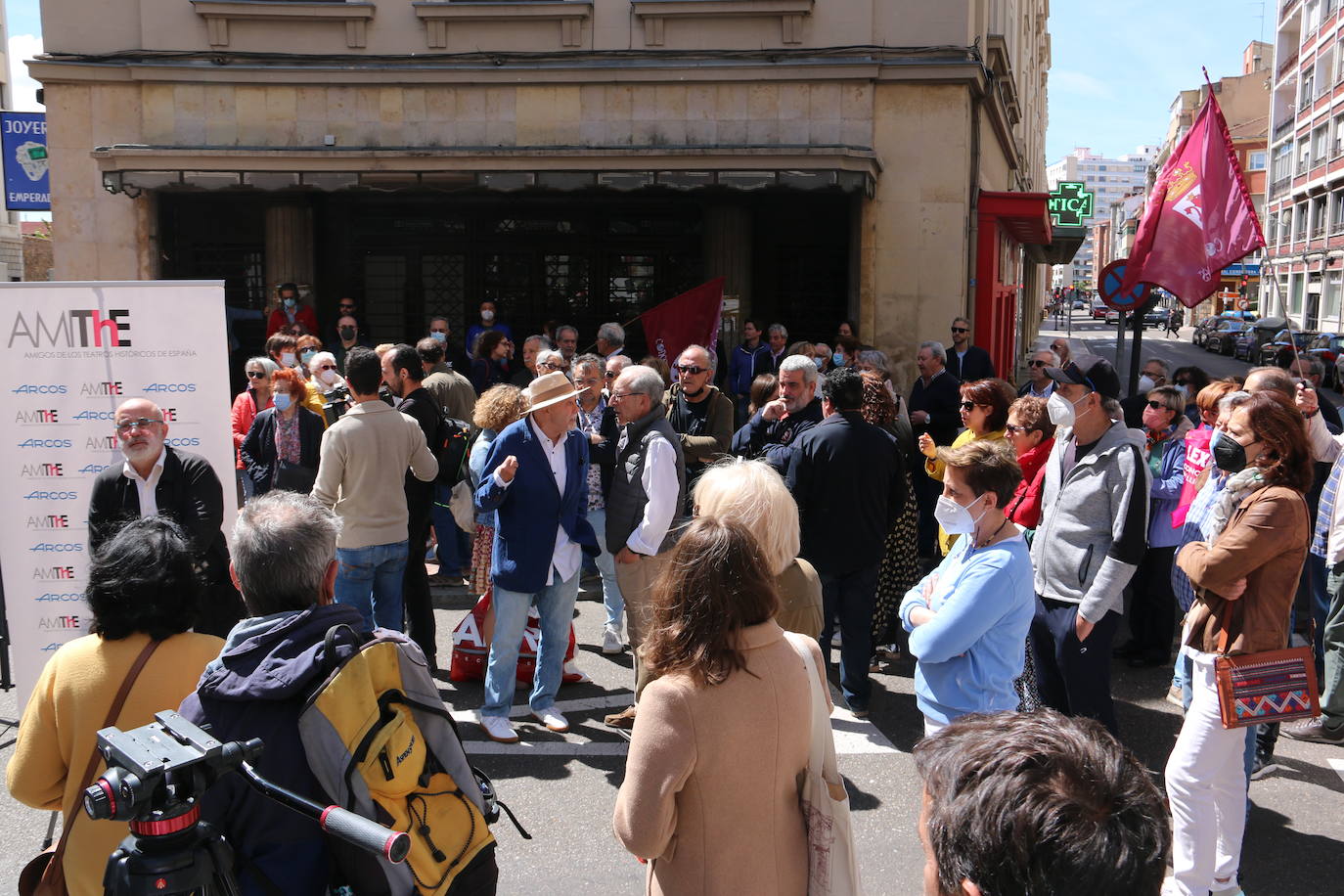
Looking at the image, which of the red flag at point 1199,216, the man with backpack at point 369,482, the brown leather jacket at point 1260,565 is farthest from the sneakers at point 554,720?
the red flag at point 1199,216

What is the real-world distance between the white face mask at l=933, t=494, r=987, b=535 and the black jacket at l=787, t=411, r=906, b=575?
6.03 ft

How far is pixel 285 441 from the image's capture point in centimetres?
662

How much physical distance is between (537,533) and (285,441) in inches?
87.7

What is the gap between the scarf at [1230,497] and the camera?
390 centimetres

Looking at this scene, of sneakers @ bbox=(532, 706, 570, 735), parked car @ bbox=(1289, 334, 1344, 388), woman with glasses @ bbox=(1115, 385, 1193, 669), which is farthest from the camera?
parked car @ bbox=(1289, 334, 1344, 388)

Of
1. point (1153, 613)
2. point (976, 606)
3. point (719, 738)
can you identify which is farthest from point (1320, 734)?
point (719, 738)

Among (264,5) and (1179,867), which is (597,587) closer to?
(1179,867)

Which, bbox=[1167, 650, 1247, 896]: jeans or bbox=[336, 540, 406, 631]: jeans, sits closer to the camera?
bbox=[1167, 650, 1247, 896]: jeans

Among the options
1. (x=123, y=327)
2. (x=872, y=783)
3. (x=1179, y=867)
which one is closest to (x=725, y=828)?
(x=1179, y=867)

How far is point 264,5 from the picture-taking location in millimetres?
13234

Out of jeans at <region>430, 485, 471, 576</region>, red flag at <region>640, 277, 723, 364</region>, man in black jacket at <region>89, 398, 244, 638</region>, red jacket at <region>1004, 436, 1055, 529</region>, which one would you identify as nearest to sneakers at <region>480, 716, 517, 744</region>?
man in black jacket at <region>89, 398, 244, 638</region>

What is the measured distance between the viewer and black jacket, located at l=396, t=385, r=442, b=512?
20.7 ft

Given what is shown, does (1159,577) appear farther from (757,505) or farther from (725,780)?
(725,780)

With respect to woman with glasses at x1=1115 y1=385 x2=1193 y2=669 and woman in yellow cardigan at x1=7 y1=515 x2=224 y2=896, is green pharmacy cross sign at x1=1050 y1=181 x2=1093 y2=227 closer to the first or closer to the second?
woman with glasses at x1=1115 y1=385 x2=1193 y2=669
